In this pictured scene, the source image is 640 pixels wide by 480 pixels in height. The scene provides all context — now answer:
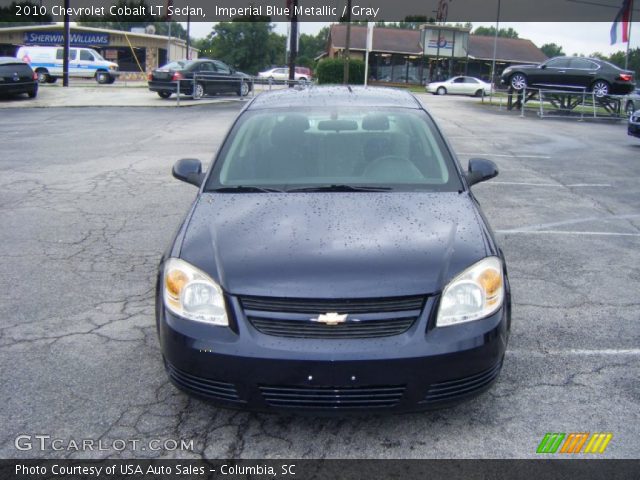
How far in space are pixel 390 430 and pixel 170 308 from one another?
3.99 ft

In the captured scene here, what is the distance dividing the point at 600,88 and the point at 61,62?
30648mm

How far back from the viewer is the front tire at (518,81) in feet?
92.5

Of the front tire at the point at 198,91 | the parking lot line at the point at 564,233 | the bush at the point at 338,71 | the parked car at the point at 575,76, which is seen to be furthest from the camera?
the bush at the point at 338,71

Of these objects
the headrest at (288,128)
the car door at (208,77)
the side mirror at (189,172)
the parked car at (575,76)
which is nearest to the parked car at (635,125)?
the parked car at (575,76)

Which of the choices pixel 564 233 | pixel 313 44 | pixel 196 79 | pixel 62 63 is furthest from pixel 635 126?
pixel 313 44

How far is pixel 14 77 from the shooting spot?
82.7 ft

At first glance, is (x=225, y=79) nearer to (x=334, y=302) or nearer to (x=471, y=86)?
(x=471, y=86)

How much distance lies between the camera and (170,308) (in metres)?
3.38

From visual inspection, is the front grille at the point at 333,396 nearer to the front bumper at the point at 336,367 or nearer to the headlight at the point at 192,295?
the front bumper at the point at 336,367

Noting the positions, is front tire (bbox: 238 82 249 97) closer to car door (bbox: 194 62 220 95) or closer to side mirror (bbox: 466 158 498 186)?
car door (bbox: 194 62 220 95)

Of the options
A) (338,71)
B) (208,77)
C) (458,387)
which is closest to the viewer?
(458,387)

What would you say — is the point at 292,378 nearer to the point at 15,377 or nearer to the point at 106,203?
the point at 15,377

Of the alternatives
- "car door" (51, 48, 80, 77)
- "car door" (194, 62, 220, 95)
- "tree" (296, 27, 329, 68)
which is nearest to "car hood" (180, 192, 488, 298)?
"car door" (194, 62, 220, 95)

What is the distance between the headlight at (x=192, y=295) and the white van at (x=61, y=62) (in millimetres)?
42356
